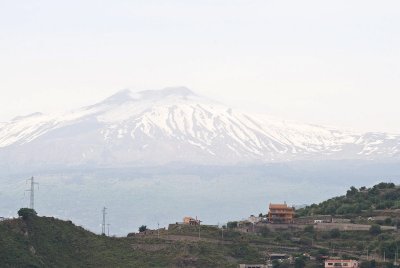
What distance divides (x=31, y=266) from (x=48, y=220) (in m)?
9.96

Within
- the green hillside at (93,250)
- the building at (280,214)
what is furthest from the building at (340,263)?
the building at (280,214)

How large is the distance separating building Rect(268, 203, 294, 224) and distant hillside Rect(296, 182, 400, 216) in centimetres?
382

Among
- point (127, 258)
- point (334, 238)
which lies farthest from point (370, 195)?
point (127, 258)

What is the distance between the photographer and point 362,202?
408 feet

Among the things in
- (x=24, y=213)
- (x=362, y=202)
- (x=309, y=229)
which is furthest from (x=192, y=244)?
(x=362, y=202)

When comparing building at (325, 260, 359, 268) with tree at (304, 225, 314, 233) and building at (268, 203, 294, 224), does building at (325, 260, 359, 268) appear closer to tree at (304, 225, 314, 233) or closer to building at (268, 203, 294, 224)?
tree at (304, 225, 314, 233)

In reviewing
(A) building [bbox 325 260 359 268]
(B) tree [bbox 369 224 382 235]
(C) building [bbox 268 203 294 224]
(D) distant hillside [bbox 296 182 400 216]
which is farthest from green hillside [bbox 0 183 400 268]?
(C) building [bbox 268 203 294 224]

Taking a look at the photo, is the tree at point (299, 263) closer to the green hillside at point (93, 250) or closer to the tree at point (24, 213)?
the green hillside at point (93, 250)

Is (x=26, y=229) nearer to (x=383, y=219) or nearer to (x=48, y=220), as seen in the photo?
(x=48, y=220)

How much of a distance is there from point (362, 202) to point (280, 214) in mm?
8652

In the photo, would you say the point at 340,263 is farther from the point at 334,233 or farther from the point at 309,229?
the point at 309,229

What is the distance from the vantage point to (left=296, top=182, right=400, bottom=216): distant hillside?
120 meters

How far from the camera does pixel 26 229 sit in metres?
93.8

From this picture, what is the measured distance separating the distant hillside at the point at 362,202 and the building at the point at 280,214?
3821mm
